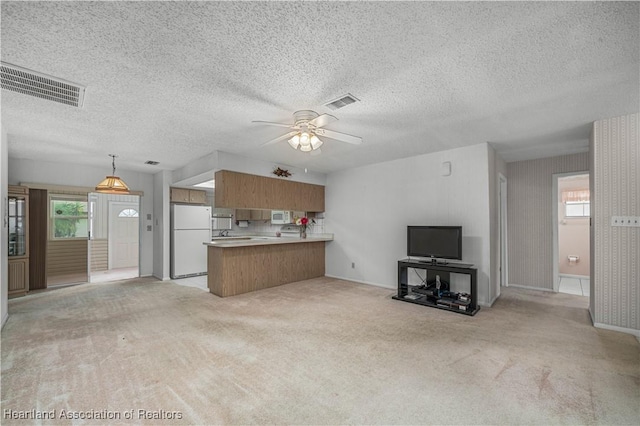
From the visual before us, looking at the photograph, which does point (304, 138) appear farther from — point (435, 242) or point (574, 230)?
point (574, 230)

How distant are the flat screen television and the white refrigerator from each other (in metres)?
4.78

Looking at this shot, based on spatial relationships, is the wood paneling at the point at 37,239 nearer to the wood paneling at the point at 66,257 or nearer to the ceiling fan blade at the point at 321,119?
the wood paneling at the point at 66,257

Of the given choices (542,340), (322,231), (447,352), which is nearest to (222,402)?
(447,352)

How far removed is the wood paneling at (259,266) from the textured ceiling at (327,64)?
224cm

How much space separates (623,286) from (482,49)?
3.25 metres

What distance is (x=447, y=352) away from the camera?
8.70ft

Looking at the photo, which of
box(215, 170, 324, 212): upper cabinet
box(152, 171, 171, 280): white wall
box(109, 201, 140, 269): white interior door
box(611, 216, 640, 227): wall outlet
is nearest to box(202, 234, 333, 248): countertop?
box(215, 170, 324, 212): upper cabinet

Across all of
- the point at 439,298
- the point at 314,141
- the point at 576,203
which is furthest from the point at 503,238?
the point at 314,141

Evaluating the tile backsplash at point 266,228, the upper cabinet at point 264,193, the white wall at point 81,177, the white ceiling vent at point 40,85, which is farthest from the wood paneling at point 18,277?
the tile backsplash at point 266,228

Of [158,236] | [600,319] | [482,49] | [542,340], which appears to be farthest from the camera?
[158,236]

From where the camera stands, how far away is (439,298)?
4148 mm

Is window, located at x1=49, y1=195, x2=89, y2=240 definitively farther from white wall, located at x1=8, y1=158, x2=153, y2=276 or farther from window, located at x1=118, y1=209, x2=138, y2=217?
white wall, located at x1=8, y1=158, x2=153, y2=276

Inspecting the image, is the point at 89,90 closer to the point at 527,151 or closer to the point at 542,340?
the point at 542,340

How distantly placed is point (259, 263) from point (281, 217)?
168cm
